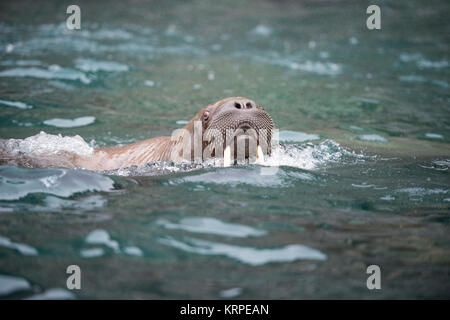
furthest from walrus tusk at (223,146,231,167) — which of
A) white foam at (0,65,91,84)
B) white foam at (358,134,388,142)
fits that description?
white foam at (0,65,91,84)

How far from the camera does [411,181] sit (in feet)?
17.1

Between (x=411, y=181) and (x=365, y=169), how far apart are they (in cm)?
52

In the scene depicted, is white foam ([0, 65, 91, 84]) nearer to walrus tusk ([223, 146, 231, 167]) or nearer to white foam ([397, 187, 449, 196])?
walrus tusk ([223, 146, 231, 167])

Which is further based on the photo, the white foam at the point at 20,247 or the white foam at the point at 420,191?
the white foam at the point at 420,191

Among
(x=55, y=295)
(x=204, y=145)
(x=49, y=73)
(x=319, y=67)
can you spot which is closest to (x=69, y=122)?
(x=49, y=73)

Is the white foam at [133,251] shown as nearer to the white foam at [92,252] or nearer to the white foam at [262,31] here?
the white foam at [92,252]

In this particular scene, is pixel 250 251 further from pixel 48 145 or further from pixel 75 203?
pixel 48 145

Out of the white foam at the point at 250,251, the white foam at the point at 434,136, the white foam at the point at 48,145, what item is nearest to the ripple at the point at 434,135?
the white foam at the point at 434,136

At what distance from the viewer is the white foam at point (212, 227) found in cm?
378

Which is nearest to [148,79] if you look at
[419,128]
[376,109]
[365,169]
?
[376,109]

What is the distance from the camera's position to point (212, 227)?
3.86 metres

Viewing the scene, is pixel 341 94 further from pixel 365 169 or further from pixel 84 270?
pixel 84 270

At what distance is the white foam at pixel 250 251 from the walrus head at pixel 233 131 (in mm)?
1473
